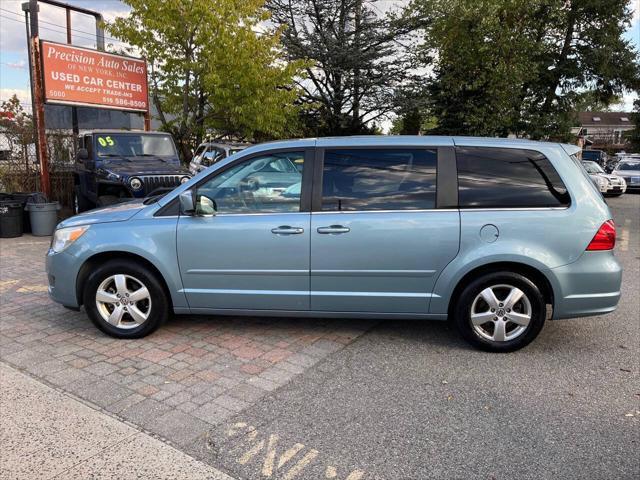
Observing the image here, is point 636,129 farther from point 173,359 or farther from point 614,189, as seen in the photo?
point 173,359

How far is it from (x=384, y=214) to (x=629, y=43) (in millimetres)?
26814

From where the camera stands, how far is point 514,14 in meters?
18.5

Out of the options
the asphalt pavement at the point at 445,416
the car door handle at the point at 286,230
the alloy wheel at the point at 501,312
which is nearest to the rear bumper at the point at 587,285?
the alloy wheel at the point at 501,312

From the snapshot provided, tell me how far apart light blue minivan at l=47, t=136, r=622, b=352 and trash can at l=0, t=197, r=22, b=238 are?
6321 millimetres

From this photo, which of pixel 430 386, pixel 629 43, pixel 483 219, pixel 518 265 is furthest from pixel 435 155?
pixel 629 43

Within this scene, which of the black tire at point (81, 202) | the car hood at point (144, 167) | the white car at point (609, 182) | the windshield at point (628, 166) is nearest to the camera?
the car hood at point (144, 167)

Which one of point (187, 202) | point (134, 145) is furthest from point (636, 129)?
point (187, 202)

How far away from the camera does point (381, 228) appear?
4.07 metres

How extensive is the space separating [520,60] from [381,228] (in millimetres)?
17274

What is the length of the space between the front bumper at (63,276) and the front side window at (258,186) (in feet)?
4.26

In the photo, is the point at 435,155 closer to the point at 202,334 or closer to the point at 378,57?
the point at 202,334

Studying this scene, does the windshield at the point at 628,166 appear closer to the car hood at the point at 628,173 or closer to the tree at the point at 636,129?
the car hood at the point at 628,173

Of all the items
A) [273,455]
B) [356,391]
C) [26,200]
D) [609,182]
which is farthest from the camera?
[609,182]

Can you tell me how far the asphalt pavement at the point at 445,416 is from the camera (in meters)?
2.72
